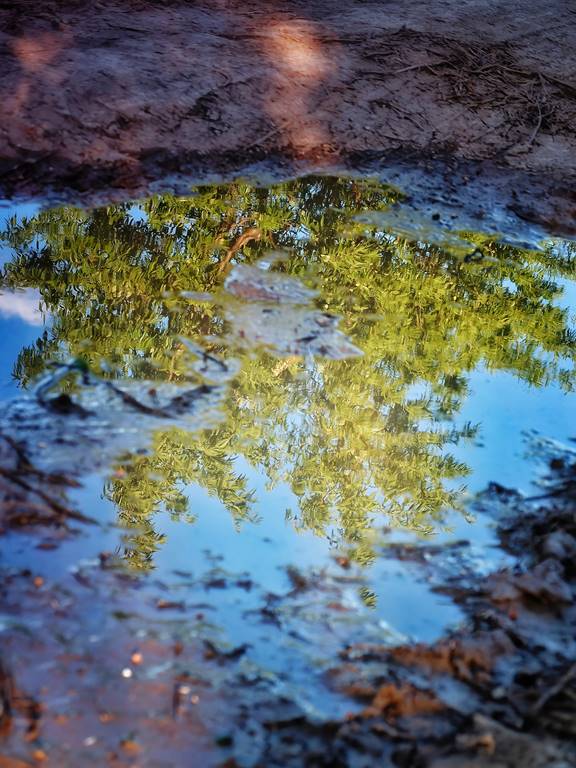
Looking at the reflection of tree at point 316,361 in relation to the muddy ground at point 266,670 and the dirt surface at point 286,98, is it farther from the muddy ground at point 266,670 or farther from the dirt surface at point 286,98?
the dirt surface at point 286,98

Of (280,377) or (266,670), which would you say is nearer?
(266,670)

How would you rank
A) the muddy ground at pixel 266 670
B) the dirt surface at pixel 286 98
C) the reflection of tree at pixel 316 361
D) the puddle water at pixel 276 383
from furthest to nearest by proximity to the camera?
the dirt surface at pixel 286 98 → the reflection of tree at pixel 316 361 → the puddle water at pixel 276 383 → the muddy ground at pixel 266 670

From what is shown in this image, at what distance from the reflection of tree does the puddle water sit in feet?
0.04

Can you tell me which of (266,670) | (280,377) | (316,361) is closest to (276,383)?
(280,377)

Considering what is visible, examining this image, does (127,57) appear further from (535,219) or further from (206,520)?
(206,520)

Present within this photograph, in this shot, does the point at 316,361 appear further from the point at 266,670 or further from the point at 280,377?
the point at 266,670

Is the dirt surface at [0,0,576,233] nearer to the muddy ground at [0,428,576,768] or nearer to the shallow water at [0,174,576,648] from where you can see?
the shallow water at [0,174,576,648]

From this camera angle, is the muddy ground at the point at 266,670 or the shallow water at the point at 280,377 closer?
the muddy ground at the point at 266,670

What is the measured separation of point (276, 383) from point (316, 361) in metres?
0.37

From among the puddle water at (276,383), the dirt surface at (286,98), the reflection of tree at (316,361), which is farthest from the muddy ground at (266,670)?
the dirt surface at (286,98)

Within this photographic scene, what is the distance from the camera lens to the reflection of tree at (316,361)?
140 inches

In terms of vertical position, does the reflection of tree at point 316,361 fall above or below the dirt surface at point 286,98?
below

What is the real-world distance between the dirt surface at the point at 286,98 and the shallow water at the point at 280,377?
50cm

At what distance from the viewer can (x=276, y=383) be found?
4.14 m
